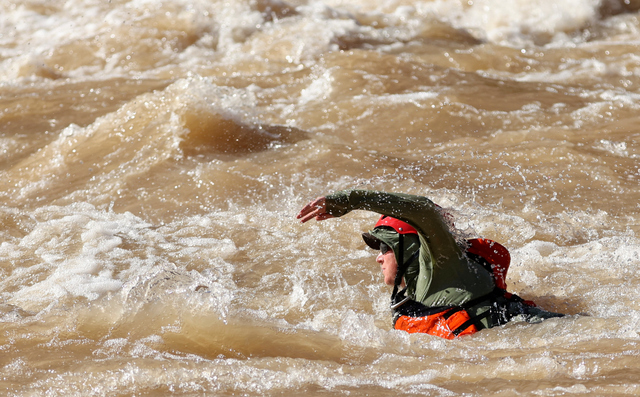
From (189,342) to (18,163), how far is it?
151 inches

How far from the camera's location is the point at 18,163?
646cm

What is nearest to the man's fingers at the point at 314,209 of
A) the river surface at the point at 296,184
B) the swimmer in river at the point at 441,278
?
the swimmer in river at the point at 441,278

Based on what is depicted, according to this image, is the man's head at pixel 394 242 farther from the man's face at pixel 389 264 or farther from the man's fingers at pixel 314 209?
the man's fingers at pixel 314 209

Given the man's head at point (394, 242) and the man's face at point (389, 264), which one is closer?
the man's head at point (394, 242)

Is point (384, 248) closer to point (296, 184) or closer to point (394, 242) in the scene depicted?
point (394, 242)

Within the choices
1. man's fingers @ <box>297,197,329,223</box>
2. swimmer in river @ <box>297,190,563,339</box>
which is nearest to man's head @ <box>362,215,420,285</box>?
swimmer in river @ <box>297,190,563,339</box>

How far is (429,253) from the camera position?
339 centimetres

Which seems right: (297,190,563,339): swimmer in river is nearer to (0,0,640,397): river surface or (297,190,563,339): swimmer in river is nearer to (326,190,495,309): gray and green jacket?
(326,190,495,309): gray and green jacket

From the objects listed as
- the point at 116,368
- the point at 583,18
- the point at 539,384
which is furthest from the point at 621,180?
the point at 583,18

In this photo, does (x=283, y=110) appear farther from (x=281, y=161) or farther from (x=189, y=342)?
(x=189, y=342)

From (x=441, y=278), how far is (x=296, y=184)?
7.93ft

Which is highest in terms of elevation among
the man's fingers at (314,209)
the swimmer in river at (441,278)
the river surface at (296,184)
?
the man's fingers at (314,209)

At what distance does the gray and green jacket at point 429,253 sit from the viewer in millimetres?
3131

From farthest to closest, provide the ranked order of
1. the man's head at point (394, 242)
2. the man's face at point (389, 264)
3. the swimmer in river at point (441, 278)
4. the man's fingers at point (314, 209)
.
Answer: the man's face at point (389, 264) → the man's head at point (394, 242) → the swimmer in river at point (441, 278) → the man's fingers at point (314, 209)
